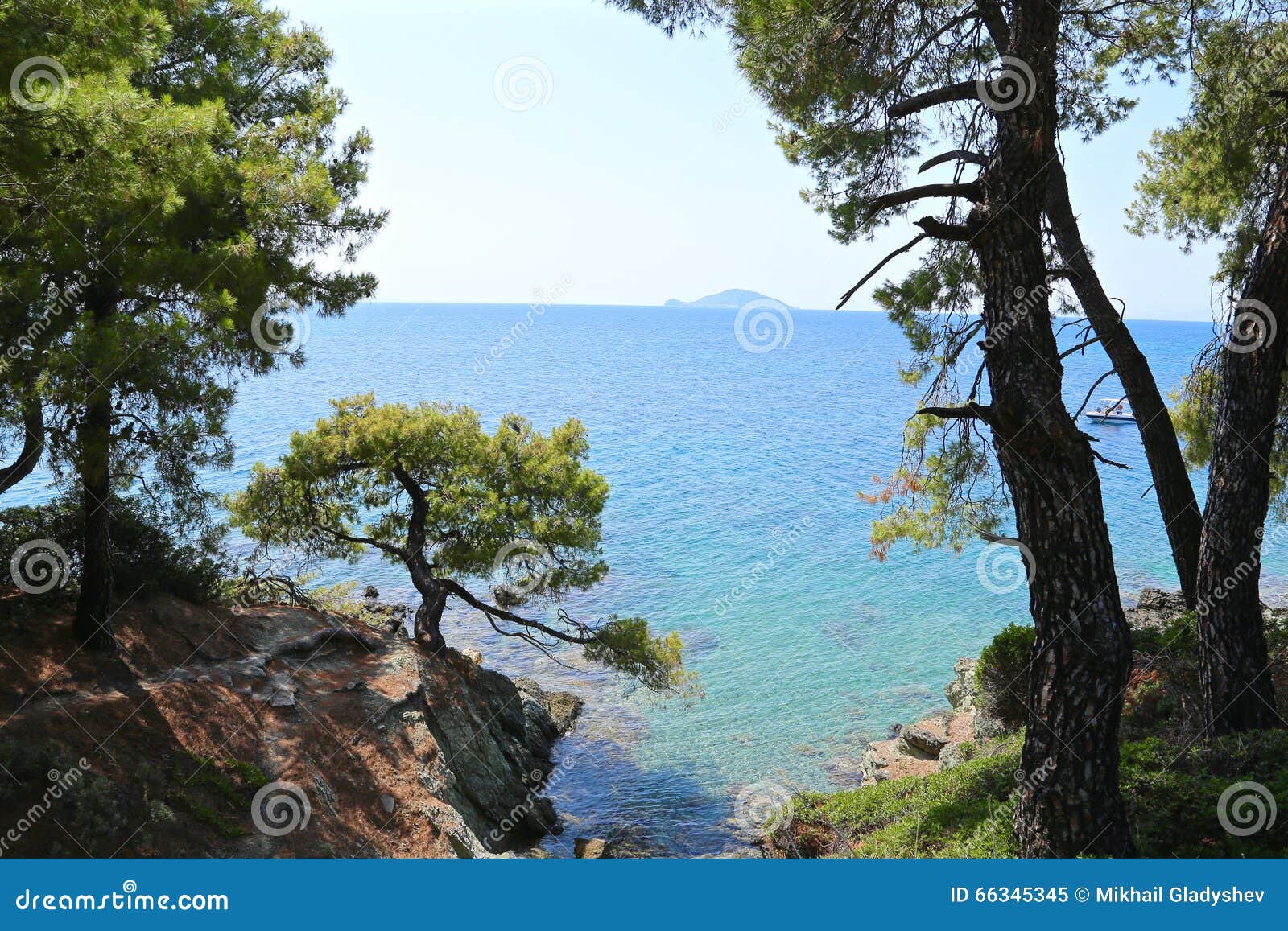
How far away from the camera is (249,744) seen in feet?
33.3

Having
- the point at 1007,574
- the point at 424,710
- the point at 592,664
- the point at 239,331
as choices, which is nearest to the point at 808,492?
the point at 1007,574

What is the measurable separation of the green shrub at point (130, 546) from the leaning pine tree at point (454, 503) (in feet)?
4.26

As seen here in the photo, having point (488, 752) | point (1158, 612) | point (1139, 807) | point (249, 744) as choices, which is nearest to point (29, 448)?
point (249, 744)

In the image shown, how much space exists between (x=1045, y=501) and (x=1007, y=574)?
84.9ft

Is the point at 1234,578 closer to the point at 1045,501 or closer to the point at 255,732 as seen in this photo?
the point at 1045,501

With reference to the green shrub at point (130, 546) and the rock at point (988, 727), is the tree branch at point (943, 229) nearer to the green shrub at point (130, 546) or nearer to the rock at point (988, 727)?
the rock at point (988, 727)

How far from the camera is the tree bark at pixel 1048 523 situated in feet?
18.0

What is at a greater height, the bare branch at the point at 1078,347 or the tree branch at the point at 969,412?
the bare branch at the point at 1078,347

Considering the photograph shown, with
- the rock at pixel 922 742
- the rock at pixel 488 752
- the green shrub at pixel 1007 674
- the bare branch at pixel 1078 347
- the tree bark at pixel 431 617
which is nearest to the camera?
the bare branch at pixel 1078 347

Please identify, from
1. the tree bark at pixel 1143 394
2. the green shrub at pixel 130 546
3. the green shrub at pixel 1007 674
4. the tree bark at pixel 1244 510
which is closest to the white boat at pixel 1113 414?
the tree bark at pixel 1143 394

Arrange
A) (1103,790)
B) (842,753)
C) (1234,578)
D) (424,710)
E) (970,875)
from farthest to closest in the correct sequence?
(842,753) → (424,710) → (1234,578) → (1103,790) → (970,875)

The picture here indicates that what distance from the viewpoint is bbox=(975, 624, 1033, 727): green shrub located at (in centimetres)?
1187

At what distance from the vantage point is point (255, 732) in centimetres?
1043

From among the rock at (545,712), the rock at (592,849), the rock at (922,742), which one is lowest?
the rock at (592,849)
